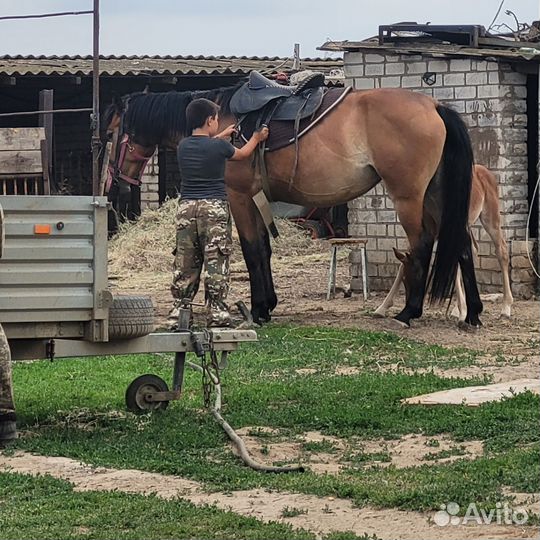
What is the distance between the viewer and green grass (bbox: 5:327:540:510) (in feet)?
20.7

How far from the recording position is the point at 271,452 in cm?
734

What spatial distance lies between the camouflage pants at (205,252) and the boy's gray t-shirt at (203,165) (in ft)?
0.25

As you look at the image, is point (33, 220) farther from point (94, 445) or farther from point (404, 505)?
point (404, 505)

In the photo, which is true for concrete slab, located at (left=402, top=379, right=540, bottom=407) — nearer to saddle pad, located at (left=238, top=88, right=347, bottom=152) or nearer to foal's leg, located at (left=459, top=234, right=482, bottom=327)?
foal's leg, located at (left=459, top=234, right=482, bottom=327)

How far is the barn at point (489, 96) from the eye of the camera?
15.2 metres

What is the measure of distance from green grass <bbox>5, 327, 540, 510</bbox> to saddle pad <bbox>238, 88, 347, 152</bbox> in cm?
251

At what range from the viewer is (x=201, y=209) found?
982 centimetres

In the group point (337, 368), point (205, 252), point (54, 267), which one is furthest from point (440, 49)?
point (54, 267)

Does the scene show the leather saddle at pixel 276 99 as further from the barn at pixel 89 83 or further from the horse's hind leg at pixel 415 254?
the barn at pixel 89 83

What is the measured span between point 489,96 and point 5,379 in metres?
9.22

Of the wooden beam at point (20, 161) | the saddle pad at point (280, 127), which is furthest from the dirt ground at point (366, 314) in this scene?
the wooden beam at point (20, 161)

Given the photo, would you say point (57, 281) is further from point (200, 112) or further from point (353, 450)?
point (200, 112)

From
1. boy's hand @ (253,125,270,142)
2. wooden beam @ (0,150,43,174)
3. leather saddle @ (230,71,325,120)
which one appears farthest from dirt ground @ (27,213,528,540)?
wooden beam @ (0,150,43,174)

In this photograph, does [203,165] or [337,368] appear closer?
[203,165]
